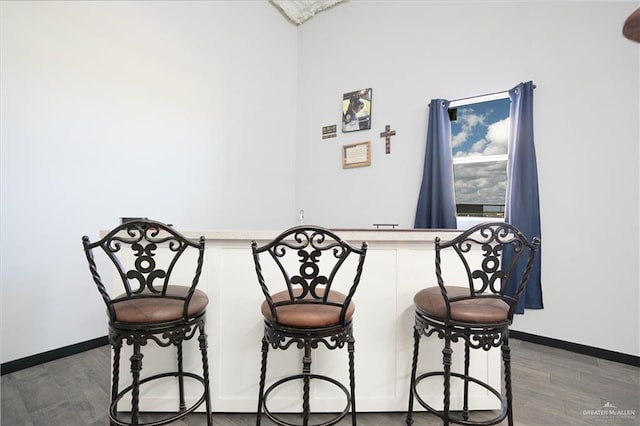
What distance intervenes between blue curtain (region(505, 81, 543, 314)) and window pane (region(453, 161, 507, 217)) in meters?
0.21

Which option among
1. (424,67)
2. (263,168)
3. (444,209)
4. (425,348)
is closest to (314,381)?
(425,348)

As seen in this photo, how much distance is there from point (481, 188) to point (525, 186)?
1.42 ft

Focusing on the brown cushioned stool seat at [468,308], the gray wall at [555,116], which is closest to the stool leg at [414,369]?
the brown cushioned stool seat at [468,308]

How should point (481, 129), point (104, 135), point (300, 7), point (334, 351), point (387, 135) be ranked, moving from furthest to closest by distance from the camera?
point (300, 7) < point (387, 135) < point (481, 129) < point (104, 135) < point (334, 351)

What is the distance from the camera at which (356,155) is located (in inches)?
148

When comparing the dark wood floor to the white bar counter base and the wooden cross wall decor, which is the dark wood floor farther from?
the wooden cross wall decor

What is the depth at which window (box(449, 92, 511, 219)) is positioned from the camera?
9.67 ft

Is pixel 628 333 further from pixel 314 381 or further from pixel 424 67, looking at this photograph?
pixel 424 67

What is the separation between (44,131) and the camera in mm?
2209

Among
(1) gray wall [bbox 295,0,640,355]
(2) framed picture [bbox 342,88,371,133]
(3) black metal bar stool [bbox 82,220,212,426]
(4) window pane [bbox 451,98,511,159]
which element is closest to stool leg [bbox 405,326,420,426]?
(1) gray wall [bbox 295,0,640,355]

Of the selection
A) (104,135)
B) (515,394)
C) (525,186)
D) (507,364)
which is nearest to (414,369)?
(507,364)

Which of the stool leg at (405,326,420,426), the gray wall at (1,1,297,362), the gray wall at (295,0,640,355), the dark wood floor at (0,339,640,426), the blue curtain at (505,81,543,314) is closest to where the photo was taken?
the stool leg at (405,326,420,426)

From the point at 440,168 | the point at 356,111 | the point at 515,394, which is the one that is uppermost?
the point at 356,111

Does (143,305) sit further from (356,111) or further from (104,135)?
(356,111)
